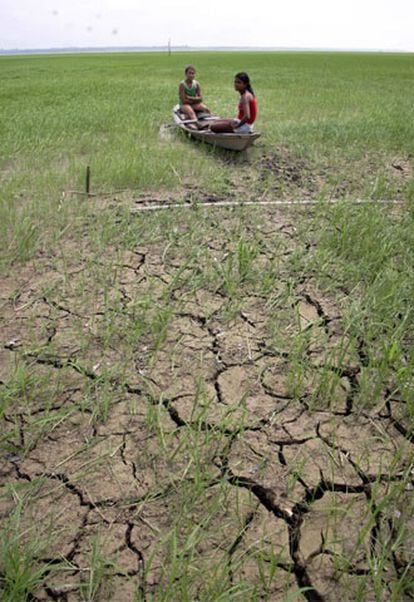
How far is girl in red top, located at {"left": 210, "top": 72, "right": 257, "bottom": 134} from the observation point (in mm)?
5699

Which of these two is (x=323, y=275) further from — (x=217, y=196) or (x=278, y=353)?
(x=217, y=196)

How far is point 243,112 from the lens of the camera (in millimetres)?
5824

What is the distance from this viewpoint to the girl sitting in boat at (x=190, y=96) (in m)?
6.97

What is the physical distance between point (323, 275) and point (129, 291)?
4.48 ft

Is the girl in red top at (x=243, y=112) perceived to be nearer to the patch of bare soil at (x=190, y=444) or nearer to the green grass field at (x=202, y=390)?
the green grass field at (x=202, y=390)

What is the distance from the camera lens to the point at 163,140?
6.57 meters

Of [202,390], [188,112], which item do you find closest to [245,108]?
[188,112]

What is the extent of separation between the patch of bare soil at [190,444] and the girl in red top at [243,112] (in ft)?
11.9

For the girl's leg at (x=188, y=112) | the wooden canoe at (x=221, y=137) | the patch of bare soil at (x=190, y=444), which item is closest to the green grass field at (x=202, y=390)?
the patch of bare soil at (x=190, y=444)

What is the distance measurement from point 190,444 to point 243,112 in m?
5.00

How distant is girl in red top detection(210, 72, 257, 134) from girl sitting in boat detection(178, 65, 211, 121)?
114 centimetres

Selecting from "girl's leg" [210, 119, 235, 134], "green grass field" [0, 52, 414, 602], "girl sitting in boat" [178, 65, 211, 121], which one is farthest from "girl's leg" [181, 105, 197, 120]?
"green grass field" [0, 52, 414, 602]

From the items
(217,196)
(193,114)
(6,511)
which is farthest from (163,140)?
(6,511)

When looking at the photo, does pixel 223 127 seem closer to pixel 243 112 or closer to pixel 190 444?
pixel 243 112
